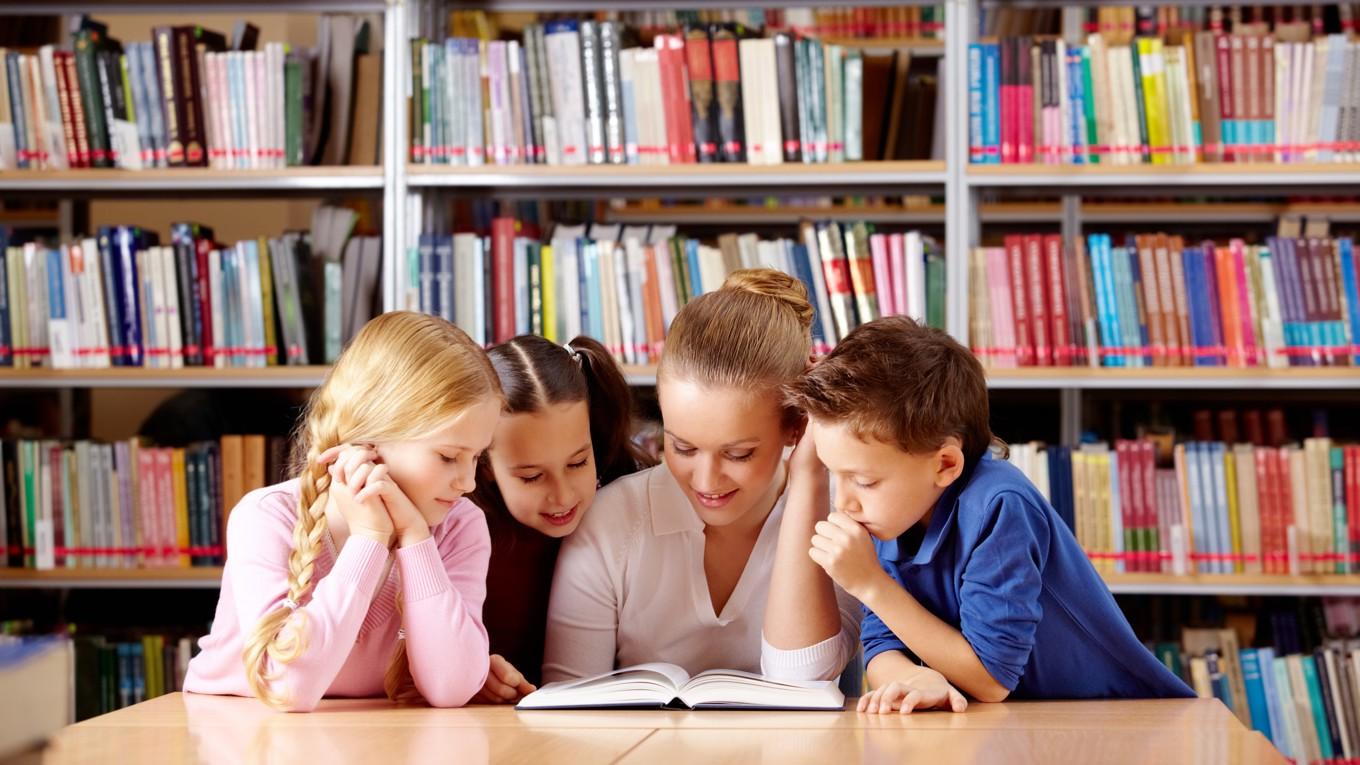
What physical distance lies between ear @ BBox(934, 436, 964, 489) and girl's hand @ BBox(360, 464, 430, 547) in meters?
0.54

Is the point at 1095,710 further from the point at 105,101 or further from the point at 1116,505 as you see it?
the point at 105,101

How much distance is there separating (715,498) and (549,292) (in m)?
1.28

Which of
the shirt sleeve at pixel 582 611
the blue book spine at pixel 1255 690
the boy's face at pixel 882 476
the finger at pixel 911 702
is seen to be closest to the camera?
the finger at pixel 911 702

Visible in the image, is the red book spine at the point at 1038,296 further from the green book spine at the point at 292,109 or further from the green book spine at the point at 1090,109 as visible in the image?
the green book spine at the point at 292,109

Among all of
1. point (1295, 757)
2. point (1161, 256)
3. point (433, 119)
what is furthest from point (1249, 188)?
point (433, 119)

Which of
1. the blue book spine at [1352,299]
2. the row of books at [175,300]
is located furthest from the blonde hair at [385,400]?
the blue book spine at [1352,299]

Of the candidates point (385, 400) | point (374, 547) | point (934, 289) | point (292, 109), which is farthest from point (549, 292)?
point (374, 547)

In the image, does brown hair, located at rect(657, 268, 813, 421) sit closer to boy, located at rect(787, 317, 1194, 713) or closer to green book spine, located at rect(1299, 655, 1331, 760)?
boy, located at rect(787, 317, 1194, 713)

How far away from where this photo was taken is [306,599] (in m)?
1.42

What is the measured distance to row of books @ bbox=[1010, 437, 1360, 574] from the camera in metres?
2.65

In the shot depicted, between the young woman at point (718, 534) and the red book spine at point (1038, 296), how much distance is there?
109 centimetres

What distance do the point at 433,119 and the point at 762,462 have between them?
1.48 m

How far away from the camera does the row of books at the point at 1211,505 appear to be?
2646mm

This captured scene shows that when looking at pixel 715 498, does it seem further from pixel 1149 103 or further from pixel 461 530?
pixel 1149 103
